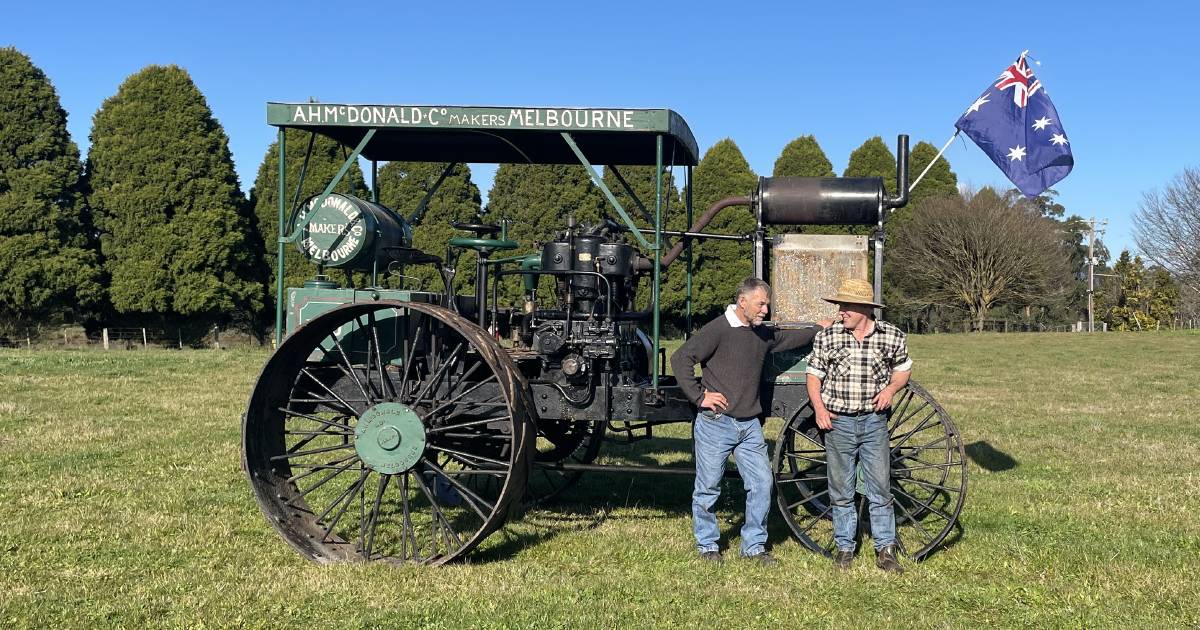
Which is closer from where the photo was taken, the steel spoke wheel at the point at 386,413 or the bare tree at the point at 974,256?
the steel spoke wheel at the point at 386,413

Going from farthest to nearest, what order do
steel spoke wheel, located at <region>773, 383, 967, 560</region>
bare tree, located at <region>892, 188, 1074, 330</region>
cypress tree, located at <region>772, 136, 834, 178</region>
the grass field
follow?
bare tree, located at <region>892, 188, 1074, 330</region> → cypress tree, located at <region>772, 136, 834, 178</region> → steel spoke wheel, located at <region>773, 383, 967, 560</region> → the grass field

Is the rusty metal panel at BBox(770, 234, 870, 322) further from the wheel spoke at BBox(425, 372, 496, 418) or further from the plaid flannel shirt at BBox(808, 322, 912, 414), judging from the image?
the wheel spoke at BBox(425, 372, 496, 418)

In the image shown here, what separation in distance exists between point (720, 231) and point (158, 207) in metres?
15.4

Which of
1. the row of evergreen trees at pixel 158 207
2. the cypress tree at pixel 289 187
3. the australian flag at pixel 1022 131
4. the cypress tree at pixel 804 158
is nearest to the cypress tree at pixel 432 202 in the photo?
the row of evergreen trees at pixel 158 207

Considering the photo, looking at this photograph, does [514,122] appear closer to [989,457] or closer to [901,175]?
[901,175]

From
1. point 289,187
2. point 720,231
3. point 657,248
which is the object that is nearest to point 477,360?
point 657,248

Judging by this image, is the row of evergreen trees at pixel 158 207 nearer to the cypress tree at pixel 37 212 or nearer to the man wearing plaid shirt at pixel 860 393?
the cypress tree at pixel 37 212

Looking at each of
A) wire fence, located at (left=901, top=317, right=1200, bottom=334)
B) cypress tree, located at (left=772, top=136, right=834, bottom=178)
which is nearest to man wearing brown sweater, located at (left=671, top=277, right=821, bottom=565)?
cypress tree, located at (left=772, top=136, right=834, bottom=178)

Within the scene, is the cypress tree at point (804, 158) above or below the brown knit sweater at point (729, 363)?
above

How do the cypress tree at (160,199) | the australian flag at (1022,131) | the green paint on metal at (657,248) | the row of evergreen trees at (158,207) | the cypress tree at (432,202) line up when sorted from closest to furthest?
the green paint on metal at (657,248)
the australian flag at (1022,131)
the cypress tree at (432,202)
the row of evergreen trees at (158,207)
the cypress tree at (160,199)

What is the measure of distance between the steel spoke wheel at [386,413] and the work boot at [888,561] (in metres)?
2.01

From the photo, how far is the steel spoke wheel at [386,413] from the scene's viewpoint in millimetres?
5520

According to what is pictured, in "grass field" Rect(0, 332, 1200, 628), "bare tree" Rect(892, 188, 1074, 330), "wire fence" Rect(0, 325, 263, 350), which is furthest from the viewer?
"bare tree" Rect(892, 188, 1074, 330)

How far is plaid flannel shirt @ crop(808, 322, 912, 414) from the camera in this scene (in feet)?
18.1
